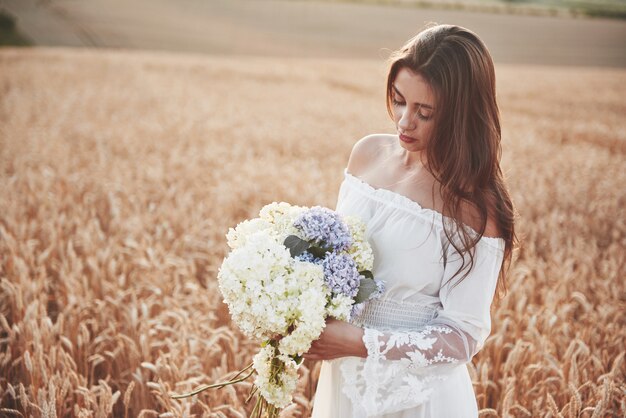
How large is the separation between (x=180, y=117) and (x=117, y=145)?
337cm

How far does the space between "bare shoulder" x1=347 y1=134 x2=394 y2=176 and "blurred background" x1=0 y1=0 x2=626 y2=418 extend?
1.14m

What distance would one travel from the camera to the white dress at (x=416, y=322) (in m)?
1.79

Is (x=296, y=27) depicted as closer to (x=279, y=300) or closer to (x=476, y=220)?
(x=476, y=220)

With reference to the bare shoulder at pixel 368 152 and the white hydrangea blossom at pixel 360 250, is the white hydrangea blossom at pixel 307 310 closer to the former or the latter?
the white hydrangea blossom at pixel 360 250

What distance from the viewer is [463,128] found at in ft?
5.87

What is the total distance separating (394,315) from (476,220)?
18.0 inches

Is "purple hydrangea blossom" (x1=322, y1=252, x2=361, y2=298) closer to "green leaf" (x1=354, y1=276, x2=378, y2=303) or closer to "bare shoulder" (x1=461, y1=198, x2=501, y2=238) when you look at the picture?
"green leaf" (x1=354, y1=276, x2=378, y2=303)

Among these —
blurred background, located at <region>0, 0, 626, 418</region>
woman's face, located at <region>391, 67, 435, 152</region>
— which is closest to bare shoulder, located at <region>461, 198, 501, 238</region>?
woman's face, located at <region>391, 67, 435, 152</region>

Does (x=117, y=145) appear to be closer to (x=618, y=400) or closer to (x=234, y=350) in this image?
(x=234, y=350)

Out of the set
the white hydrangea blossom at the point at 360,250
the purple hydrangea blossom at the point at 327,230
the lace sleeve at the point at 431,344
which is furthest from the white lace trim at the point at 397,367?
the purple hydrangea blossom at the point at 327,230

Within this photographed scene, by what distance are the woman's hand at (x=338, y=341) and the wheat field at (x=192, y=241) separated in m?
0.78

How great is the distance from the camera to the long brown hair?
1.76m

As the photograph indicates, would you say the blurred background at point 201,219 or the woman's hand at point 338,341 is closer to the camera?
the woman's hand at point 338,341

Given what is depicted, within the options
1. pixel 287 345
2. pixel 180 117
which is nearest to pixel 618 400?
pixel 287 345
